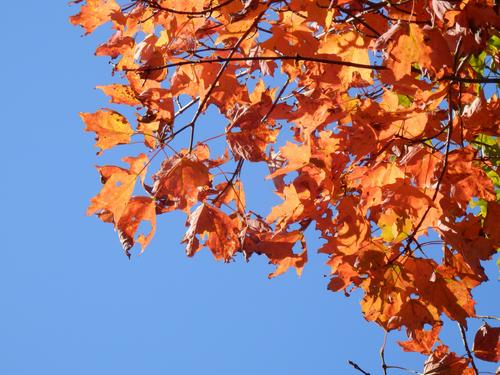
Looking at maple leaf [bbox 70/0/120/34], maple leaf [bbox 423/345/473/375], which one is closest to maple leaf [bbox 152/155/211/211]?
maple leaf [bbox 70/0/120/34]

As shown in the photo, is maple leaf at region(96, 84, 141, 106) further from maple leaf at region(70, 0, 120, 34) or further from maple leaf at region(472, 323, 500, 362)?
maple leaf at region(472, 323, 500, 362)

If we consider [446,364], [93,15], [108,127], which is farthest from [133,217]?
[446,364]

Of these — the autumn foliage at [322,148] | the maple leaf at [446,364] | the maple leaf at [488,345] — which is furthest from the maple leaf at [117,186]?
the maple leaf at [488,345]

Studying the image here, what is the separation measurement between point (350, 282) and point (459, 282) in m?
0.37

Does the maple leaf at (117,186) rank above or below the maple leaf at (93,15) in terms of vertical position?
below

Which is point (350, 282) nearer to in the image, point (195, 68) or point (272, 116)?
point (272, 116)

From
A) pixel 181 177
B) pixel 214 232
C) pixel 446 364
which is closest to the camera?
pixel 181 177

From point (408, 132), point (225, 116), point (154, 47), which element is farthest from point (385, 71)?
point (154, 47)

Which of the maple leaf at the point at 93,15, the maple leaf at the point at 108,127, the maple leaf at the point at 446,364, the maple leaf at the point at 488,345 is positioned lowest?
the maple leaf at the point at 446,364

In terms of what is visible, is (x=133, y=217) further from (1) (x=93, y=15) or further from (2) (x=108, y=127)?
(1) (x=93, y=15)

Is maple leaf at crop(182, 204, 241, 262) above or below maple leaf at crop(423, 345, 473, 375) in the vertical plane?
above

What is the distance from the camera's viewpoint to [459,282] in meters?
2.08

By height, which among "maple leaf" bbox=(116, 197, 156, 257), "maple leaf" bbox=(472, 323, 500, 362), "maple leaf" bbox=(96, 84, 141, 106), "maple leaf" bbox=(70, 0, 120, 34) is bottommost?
"maple leaf" bbox=(472, 323, 500, 362)

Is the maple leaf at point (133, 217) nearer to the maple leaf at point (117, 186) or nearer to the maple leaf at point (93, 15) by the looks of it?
the maple leaf at point (117, 186)
